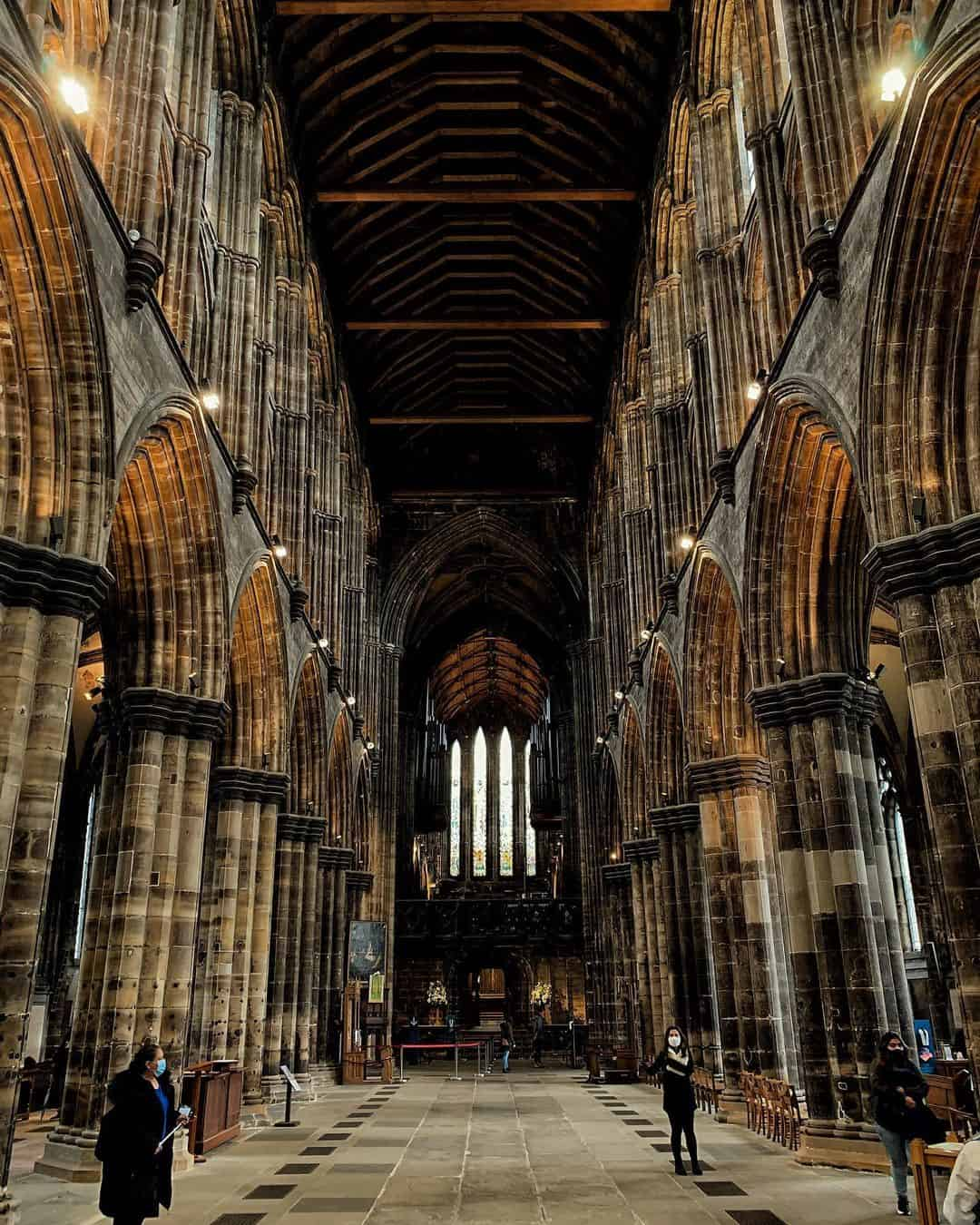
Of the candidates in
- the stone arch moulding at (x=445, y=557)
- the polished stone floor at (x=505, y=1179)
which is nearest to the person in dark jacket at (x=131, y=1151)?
the polished stone floor at (x=505, y=1179)

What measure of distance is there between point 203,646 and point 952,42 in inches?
394

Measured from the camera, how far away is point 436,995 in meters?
38.2

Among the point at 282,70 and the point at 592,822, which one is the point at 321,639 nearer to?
the point at 282,70

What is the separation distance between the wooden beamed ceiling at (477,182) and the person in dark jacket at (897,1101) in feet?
52.2

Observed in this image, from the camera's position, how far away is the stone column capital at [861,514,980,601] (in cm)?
864

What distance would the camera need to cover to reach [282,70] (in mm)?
19000

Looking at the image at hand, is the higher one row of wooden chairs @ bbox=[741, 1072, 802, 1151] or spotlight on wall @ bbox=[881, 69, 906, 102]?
spotlight on wall @ bbox=[881, 69, 906, 102]

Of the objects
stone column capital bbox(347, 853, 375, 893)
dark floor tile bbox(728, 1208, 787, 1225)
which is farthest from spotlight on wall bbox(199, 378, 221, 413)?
stone column capital bbox(347, 853, 375, 893)

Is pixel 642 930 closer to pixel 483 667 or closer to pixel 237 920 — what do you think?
pixel 237 920

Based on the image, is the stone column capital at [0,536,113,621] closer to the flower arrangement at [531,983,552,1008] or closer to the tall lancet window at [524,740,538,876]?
the flower arrangement at [531,983,552,1008]

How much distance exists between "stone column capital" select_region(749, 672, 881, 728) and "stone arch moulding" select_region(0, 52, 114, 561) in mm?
7859

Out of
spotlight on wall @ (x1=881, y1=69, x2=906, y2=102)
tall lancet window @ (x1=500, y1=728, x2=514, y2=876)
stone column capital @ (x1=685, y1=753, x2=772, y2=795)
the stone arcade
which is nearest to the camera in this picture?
the stone arcade

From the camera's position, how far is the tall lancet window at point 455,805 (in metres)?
47.4

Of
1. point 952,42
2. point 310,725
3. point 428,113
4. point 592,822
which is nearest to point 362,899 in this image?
point 592,822
